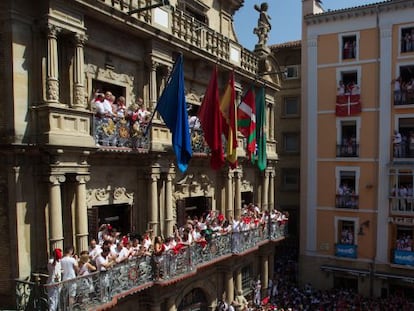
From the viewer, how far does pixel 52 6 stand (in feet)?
40.5

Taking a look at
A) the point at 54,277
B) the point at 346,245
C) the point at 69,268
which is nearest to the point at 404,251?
the point at 346,245

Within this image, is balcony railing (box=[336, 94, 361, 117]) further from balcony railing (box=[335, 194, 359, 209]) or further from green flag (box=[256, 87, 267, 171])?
green flag (box=[256, 87, 267, 171])

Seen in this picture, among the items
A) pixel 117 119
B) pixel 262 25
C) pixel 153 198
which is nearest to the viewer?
pixel 117 119

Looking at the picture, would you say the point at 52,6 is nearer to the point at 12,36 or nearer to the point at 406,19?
the point at 12,36

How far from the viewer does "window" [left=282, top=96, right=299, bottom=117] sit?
35062 millimetres

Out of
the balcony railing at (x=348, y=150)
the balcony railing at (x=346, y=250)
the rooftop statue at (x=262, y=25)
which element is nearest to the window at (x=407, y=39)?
the balcony railing at (x=348, y=150)

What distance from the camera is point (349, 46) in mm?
28266

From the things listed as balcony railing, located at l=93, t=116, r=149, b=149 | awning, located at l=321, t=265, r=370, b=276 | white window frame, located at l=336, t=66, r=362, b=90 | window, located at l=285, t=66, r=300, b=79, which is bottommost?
awning, located at l=321, t=265, r=370, b=276

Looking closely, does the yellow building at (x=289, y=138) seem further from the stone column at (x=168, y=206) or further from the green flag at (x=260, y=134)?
the stone column at (x=168, y=206)

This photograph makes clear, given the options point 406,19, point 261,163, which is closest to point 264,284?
point 261,163

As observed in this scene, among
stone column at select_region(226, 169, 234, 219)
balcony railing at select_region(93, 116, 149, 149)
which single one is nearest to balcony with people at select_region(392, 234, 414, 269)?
stone column at select_region(226, 169, 234, 219)

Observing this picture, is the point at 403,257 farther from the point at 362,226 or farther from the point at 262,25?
the point at 262,25

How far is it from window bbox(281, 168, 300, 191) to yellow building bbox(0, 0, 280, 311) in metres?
13.6

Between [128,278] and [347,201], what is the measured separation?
1865cm
